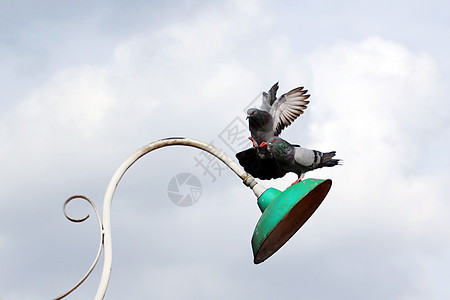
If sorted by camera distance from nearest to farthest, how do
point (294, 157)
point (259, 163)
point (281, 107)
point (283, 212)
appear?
point (283, 212), point (294, 157), point (259, 163), point (281, 107)

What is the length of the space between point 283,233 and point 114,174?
4.72 ft

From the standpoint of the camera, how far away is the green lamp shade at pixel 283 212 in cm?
461

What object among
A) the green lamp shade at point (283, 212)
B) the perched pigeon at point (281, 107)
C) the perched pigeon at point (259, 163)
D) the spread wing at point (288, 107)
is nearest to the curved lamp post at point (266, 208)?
the green lamp shade at point (283, 212)

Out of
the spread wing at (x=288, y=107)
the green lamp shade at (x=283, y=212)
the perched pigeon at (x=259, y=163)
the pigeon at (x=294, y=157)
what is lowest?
the green lamp shade at (x=283, y=212)

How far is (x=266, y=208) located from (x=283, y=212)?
0.32 meters

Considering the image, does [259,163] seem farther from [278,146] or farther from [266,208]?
[266,208]

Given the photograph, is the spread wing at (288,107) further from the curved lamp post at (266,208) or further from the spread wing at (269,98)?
the curved lamp post at (266,208)

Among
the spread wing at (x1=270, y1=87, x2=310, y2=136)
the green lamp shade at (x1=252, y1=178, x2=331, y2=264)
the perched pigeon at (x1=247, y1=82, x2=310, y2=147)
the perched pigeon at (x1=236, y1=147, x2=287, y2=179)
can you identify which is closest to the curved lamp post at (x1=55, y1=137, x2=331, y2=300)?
the green lamp shade at (x1=252, y1=178, x2=331, y2=264)

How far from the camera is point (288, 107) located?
5.75 m

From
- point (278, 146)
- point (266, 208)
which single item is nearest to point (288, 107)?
point (278, 146)

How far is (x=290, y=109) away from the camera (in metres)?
5.75

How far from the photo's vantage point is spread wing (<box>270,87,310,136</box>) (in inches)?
224

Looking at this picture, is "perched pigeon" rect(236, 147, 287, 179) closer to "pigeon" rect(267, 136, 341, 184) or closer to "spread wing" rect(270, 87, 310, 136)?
"pigeon" rect(267, 136, 341, 184)

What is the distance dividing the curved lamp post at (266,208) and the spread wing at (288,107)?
0.75 m
